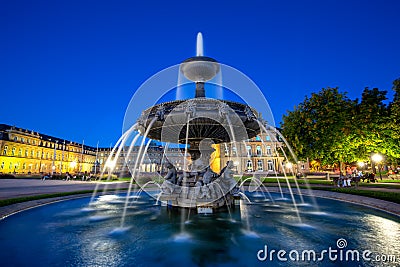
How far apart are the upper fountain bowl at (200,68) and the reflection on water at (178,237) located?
7.62 meters

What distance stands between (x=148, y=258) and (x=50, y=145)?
→ 114729 millimetres

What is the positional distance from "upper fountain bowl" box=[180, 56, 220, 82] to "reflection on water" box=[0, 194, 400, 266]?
762 centimetres

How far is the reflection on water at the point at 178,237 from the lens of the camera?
4910 millimetres

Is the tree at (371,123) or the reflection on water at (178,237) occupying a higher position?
the tree at (371,123)

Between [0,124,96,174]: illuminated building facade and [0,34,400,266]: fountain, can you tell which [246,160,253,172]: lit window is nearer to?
[0,124,96,174]: illuminated building facade

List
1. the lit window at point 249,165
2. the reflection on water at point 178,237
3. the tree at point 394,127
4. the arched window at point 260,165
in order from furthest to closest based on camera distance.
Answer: the lit window at point 249,165 → the arched window at point 260,165 → the tree at point 394,127 → the reflection on water at point 178,237

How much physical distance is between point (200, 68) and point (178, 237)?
8.85 metres

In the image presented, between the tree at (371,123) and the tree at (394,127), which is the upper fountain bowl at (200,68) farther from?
the tree at (371,123)

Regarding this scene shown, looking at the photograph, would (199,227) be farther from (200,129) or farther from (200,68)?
(200,68)

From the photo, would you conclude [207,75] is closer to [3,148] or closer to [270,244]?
[270,244]

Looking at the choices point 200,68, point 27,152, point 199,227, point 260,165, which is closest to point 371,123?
point 200,68

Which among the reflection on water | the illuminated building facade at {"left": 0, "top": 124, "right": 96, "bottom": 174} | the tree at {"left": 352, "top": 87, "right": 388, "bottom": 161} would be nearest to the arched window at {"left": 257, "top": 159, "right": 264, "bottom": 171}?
the tree at {"left": 352, "top": 87, "right": 388, "bottom": 161}

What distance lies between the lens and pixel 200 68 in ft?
39.8

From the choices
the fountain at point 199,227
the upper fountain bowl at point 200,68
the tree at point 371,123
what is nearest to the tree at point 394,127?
the tree at point 371,123
